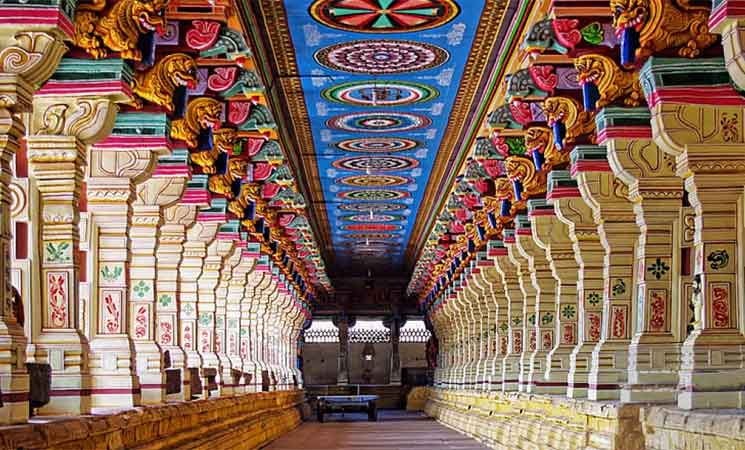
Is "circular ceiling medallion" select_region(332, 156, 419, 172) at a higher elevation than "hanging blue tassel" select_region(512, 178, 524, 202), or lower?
higher

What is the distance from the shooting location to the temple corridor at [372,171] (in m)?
9.45

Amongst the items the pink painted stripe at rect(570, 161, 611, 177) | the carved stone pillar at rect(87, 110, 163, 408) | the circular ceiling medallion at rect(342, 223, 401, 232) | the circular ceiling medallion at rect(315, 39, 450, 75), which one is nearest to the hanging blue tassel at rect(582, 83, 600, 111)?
the pink painted stripe at rect(570, 161, 611, 177)

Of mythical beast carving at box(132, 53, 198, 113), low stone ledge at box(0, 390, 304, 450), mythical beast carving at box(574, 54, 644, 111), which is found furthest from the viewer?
mythical beast carving at box(132, 53, 198, 113)

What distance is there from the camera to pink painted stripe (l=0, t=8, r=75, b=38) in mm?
7449

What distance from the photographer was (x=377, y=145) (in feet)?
74.4

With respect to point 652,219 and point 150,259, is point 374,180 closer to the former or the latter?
point 150,259

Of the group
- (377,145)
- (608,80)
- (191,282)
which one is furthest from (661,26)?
(377,145)

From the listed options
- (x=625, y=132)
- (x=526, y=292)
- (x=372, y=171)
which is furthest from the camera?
(x=372, y=171)

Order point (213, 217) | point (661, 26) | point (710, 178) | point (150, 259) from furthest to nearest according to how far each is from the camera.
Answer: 1. point (213, 217)
2. point (150, 259)
3. point (661, 26)
4. point (710, 178)

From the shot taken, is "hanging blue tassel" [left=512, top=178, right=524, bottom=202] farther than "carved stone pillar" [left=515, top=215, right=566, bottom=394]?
No

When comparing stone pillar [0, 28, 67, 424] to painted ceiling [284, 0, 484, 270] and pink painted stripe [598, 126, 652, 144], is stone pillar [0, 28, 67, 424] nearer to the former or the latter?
pink painted stripe [598, 126, 652, 144]

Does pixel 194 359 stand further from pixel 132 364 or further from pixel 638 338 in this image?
pixel 638 338

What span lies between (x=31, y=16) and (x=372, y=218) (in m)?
26.2

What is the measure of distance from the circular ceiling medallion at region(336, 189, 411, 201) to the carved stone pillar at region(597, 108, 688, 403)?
56.0ft
